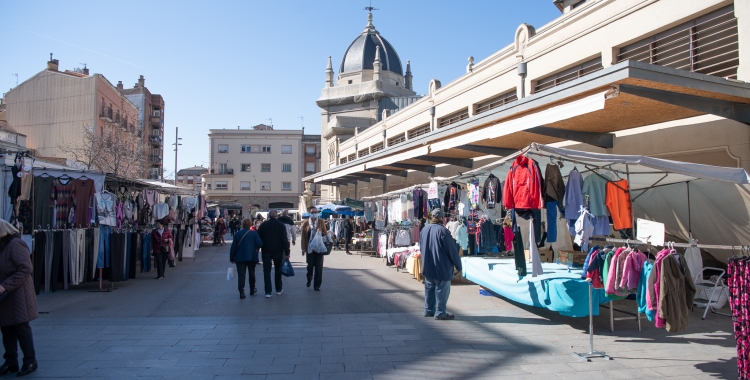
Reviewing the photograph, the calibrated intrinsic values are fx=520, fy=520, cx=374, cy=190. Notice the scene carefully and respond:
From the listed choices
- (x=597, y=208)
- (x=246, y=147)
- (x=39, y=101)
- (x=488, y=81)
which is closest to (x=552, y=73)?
(x=488, y=81)

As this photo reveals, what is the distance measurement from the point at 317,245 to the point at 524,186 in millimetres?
5094

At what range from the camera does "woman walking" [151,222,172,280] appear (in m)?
13.0

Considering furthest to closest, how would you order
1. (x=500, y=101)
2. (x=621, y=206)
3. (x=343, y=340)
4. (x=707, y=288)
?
(x=500, y=101) < (x=707, y=288) < (x=621, y=206) < (x=343, y=340)

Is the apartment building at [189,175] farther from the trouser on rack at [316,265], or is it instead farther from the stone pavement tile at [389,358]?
the stone pavement tile at [389,358]

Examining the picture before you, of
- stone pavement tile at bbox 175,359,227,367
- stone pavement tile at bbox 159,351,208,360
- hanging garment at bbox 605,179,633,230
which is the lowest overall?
stone pavement tile at bbox 175,359,227,367

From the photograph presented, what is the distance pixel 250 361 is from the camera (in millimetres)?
5957

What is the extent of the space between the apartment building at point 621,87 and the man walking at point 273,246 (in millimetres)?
4858

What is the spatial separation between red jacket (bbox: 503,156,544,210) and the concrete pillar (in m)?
4.91

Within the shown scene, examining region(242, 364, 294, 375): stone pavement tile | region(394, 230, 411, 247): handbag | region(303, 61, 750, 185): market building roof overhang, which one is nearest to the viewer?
region(242, 364, 294, 375): stone pavement tile

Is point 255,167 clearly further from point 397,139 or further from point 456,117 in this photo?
point 456,117

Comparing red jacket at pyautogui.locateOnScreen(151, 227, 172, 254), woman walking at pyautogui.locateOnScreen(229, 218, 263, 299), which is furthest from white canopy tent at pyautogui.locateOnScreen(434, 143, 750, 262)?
red jacket at pyautogui.locateOnScreen(151, 227, 172, 254)

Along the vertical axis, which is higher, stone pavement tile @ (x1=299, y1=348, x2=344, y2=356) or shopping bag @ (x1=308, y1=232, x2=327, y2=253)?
shopping bag @ (x1=308, y1=232, x2=327, y2=253)

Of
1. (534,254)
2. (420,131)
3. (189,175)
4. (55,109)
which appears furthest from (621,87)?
(189,175)

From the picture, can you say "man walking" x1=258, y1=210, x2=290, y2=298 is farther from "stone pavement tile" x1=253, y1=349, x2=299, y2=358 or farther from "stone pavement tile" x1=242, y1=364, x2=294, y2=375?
"stone pavement tile" x1=242, y1=364, x2=294, y2=375
